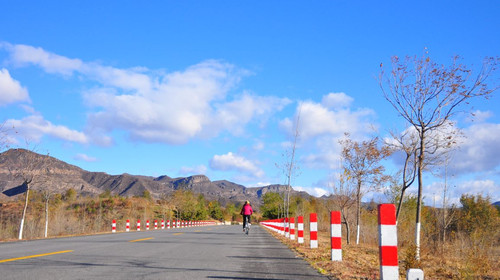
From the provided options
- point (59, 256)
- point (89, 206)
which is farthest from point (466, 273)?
point (89, 206)

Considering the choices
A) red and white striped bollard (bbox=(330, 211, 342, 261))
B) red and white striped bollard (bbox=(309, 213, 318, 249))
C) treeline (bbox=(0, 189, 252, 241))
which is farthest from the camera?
treeline (bbox=(0, 189, 252, 241))

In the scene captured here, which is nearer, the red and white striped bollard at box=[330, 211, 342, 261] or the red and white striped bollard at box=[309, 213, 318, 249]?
the red and white striped bollard at box=[330, 211, 342, 261]

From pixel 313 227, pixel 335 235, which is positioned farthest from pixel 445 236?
pixel 335 235

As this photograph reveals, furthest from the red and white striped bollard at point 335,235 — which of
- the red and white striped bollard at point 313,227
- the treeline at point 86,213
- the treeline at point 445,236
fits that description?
the treeline at point 86,213

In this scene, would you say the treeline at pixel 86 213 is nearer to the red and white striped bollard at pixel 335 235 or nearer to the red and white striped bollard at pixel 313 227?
the red and white striped bollard at pixel 313 227

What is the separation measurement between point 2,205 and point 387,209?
10866 cm

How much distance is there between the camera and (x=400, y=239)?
71.6ft

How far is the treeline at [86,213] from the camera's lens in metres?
36.7

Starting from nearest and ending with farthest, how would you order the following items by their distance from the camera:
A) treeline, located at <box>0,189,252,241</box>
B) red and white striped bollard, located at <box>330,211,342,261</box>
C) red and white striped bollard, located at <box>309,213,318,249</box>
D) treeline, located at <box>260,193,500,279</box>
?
red and white striped bollard, located at <box>330,211,342,261</box>
treeline, located at <box>260,193,500,279</box>
red and white striped bollard, located at <box>309,213,318,249</box>
treeline, located at <box>0,189,252,241</box>

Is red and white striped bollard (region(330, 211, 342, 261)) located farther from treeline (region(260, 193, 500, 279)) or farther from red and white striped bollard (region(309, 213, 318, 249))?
red and white striped bollard (region(309, 213, 318, 249))

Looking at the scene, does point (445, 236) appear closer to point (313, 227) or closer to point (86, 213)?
point (313, 227)

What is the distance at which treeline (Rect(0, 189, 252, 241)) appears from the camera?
36688mm

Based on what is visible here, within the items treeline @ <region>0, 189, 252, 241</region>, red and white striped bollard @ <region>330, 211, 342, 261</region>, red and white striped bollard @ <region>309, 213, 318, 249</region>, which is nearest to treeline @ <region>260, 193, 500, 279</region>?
red and white striped bollard @ <region>330, 211, 342, 261</region>

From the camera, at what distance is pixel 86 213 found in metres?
90.0
